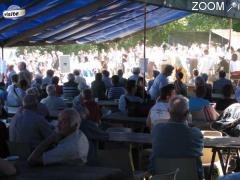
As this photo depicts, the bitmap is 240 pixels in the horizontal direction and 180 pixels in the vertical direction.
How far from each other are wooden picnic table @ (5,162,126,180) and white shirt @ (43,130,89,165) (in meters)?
0.10

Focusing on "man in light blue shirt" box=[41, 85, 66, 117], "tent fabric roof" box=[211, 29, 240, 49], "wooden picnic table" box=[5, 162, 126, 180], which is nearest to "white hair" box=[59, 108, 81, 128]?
"wooden picnic table" box=[5, 162, 126, 180]

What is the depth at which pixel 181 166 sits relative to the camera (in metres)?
5.45

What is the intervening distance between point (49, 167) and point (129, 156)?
1500 millimetres

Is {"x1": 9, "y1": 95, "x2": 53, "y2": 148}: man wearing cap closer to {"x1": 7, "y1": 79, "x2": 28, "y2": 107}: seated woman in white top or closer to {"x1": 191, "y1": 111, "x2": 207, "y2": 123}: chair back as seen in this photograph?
{"x1": 191, "y1": 111, "x2": 207, "y2": 123}: chair back

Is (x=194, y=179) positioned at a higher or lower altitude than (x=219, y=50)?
lower

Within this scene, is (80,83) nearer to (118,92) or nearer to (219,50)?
(118,92)

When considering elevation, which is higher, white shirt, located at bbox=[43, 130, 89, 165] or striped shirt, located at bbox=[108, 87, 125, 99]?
striped shirt, located at bbox=[108, 87, 125, 99]

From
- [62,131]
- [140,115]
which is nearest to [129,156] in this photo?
[62,131]

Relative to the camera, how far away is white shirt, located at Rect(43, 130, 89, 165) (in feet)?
16.0

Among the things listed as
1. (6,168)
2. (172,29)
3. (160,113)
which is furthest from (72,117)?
(172,29)

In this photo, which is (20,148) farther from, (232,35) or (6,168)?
(232,35)

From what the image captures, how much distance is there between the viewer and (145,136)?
706cm

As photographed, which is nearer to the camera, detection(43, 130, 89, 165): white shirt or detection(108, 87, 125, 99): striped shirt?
detection(43, 130, 89, 165): white shirt

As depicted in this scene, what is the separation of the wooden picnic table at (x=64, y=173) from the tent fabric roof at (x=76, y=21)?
24.7ft
